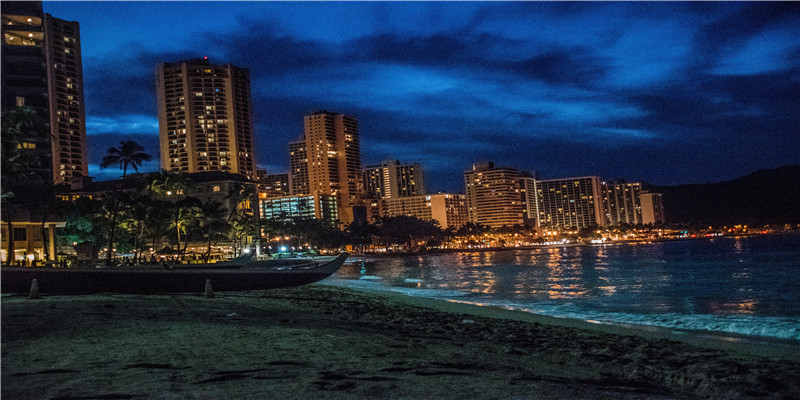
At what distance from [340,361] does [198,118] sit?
611 ft

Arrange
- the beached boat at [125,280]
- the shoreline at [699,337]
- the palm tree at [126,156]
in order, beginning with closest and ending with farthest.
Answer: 1. the shoreline at [699,337]
2. the beached boat at [125,280]
3. the palm tree at [126,156]

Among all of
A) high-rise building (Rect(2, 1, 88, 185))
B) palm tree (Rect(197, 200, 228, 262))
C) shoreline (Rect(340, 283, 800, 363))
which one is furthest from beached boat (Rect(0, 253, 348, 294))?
palm tree (Rect(197, 200, 228, 262))

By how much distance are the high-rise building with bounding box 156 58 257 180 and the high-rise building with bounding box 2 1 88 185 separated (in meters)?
27.1

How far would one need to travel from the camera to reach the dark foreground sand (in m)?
7.58

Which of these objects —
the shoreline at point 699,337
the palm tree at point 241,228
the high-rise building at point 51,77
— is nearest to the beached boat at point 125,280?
the shoreline at point 699,337

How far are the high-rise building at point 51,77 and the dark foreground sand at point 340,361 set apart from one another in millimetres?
63783

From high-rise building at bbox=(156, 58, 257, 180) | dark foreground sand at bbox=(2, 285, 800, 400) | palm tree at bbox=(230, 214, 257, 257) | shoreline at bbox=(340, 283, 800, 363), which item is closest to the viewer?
dark foreground sand at bbox=(2, 285, 800, 400)

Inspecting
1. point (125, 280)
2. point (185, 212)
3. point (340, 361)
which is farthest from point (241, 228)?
point (340, 361)

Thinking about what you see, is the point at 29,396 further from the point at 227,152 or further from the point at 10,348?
the point at 227,152

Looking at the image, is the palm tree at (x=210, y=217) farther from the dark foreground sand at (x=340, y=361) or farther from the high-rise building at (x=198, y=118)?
the high-rise building at (x=198, y=118)

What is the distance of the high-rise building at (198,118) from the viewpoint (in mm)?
180500

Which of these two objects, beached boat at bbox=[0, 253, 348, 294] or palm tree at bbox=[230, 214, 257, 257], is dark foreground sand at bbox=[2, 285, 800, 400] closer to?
beached boat at bbox=[0, 253, 348, 294]

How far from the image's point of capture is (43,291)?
25.8 meters

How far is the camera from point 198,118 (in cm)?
18275
